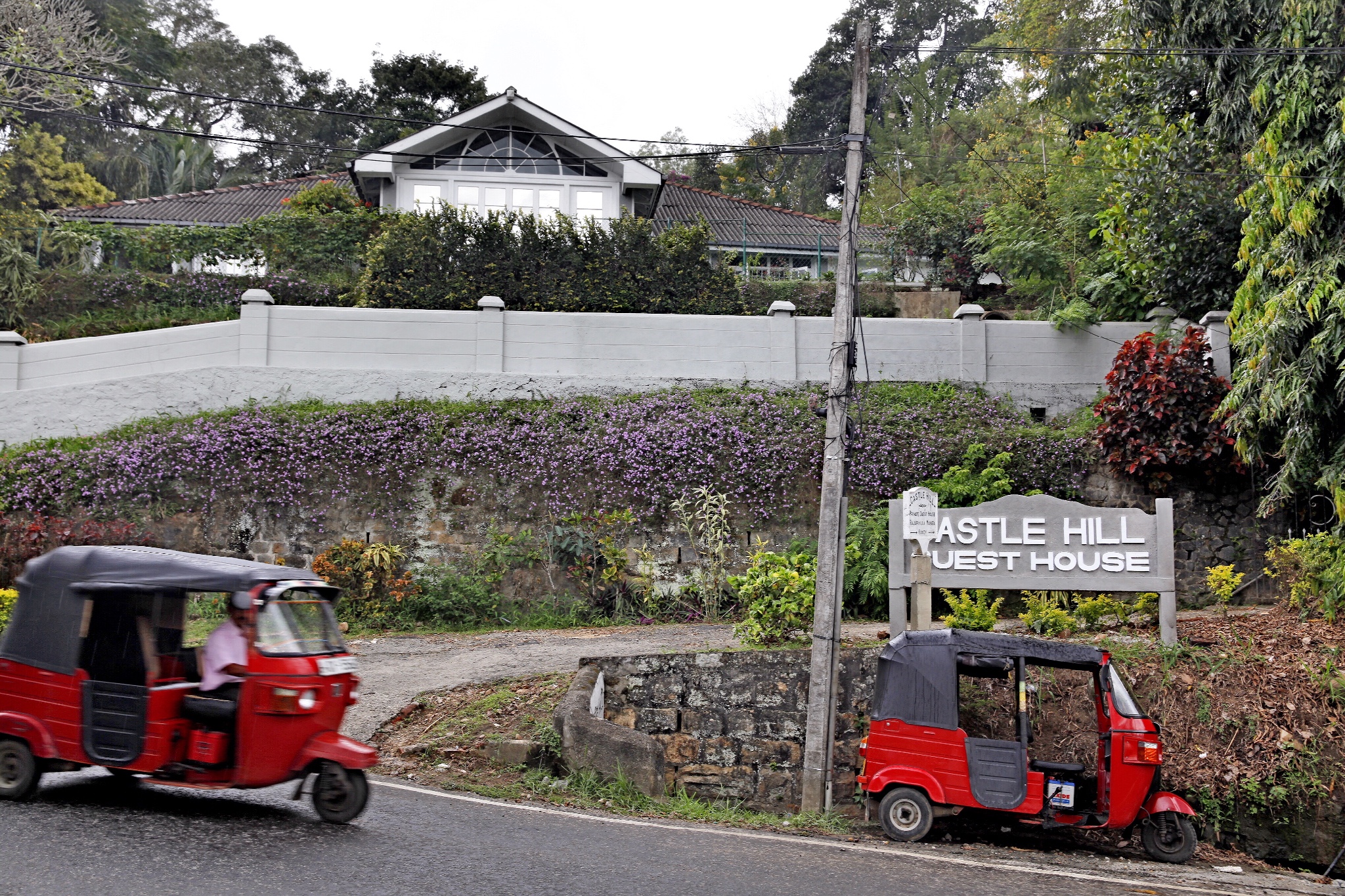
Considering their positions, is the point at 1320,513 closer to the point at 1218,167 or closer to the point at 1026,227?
the point at 1218,167

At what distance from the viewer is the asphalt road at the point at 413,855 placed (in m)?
5.71

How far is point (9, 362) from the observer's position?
52.4 ft

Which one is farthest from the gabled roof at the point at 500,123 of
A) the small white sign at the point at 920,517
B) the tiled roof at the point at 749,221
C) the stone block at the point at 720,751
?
the stone block at the point at 720,751

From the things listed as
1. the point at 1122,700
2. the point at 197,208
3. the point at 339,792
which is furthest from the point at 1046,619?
the point at 197,208

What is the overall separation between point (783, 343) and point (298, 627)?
10.8 m

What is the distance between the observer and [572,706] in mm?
9328

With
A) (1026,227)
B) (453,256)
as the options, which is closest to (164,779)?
(453,256)

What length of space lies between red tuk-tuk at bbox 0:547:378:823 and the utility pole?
4185mm

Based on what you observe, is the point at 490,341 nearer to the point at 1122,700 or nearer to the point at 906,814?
the point at 906,814

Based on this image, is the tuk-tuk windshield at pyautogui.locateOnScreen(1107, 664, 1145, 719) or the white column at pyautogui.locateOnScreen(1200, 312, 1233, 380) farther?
the white column at pyautogui.locateOnScreen(1200, 312, 1233, 380)

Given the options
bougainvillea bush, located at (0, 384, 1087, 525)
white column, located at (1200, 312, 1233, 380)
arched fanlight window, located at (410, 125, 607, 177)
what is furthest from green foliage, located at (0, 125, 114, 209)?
white column, located at (1200, 312, 1233, 380)

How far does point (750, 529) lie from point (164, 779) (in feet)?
29.3

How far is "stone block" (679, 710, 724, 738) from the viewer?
35.3 feet

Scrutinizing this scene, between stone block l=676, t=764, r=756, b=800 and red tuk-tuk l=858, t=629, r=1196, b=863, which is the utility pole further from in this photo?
stone block l=676, t=764, r=756, b=800
